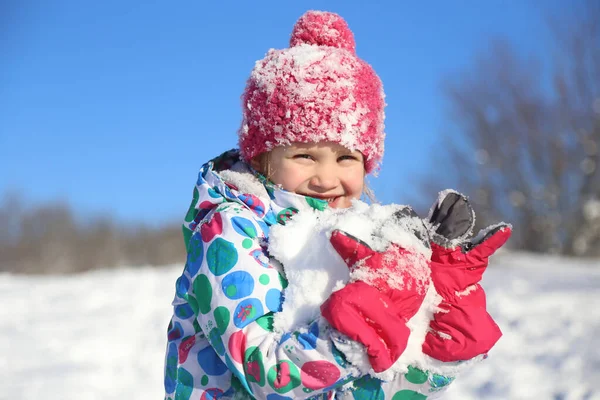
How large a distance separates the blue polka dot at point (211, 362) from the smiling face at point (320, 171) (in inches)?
20.7

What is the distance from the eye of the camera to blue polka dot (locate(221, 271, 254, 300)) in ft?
4.94

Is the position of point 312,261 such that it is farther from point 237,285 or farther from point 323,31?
point 323,31

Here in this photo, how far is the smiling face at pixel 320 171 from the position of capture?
1800mm

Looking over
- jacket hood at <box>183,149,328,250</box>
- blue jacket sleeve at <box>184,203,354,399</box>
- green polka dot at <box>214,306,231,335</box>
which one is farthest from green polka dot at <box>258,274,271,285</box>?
jacket hood at <box>183,149,328,250</box>

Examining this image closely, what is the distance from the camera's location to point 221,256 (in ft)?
5.10

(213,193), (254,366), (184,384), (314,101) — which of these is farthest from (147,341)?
(254,366)

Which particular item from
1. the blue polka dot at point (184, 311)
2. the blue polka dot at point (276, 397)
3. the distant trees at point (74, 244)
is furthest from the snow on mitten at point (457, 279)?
the distant trees at point (74, 244)

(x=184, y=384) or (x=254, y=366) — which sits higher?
(x=254, y=366)

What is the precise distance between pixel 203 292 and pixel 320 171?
0.52m

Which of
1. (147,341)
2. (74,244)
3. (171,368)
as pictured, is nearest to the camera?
(171,368)

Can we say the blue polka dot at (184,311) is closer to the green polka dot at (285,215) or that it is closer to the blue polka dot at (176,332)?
the blue polka dot at (176,332)

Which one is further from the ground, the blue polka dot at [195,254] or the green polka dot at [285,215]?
the green polka dot at [285,215]

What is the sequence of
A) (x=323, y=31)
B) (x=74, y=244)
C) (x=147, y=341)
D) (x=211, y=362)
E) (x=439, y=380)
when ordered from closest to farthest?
(x=439, y=380)
(x=211, y=362)
(x=323, y=31)
(x=147, y=341)
(x=74, y=244)

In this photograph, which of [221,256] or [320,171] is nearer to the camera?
[221,256]
